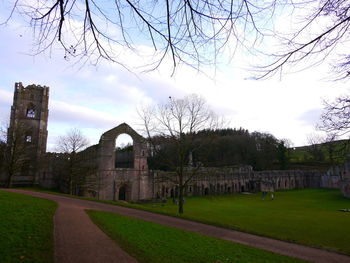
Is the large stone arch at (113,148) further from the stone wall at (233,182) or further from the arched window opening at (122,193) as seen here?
the arched window opening at (122,193)

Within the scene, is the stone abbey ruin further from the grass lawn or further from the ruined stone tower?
the grass lawn

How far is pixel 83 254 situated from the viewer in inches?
305

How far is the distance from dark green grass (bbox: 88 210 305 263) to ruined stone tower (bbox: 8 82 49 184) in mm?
33461

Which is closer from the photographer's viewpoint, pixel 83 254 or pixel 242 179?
pixel 83 254

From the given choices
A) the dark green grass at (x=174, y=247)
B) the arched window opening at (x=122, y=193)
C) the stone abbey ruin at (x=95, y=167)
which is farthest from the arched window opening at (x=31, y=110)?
the dark green grass at (x=174, y=247)

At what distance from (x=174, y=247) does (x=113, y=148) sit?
2905 centimetres

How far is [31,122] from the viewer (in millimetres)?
43500

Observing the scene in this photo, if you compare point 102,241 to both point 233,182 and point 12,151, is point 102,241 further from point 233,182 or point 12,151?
point 233,182

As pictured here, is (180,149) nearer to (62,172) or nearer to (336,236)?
(336,236)

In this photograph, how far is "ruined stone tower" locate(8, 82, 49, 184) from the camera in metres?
40.3

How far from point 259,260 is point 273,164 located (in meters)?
76.6

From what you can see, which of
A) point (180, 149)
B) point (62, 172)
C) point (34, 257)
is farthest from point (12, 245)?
point (62, 172)

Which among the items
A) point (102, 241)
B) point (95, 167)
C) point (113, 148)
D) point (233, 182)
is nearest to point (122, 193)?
point (95, 167)

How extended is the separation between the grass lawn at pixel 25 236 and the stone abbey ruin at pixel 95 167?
2176 cm
